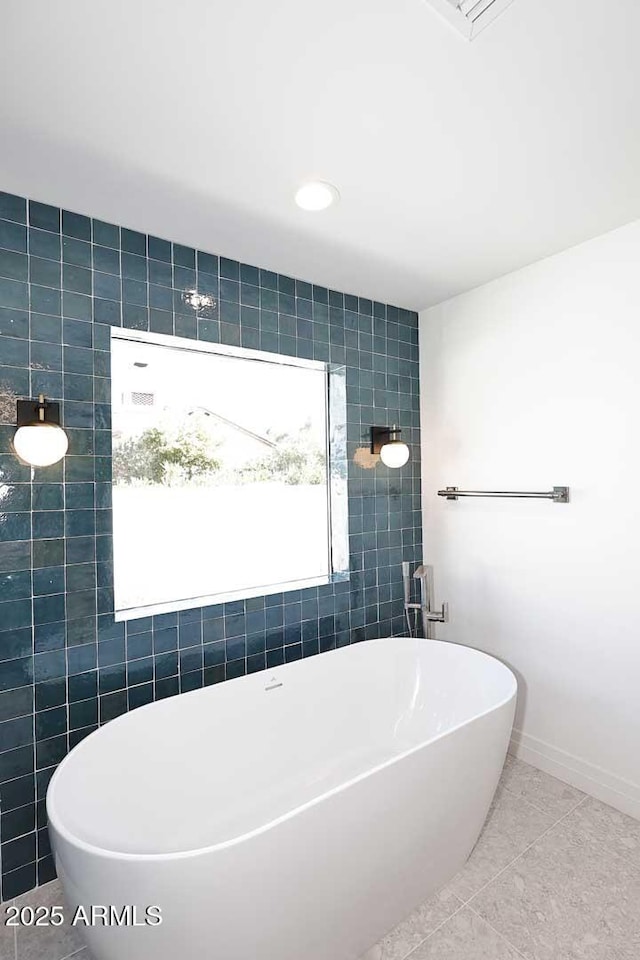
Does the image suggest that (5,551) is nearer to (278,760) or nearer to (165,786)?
(165,786)

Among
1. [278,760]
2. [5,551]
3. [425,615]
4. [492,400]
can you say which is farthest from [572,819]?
[5,551]

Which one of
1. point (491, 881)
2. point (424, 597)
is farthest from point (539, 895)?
point (424, 597)

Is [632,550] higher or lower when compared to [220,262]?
lower

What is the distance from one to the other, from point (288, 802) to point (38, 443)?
5.49 feet

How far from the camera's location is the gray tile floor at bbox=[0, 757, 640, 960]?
1587 millimetres

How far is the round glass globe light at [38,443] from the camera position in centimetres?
173

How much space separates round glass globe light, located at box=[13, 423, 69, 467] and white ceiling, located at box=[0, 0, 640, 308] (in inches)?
34.5

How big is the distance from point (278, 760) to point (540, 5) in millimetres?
2576

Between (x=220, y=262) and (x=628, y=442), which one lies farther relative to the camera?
(x=220, y=262)

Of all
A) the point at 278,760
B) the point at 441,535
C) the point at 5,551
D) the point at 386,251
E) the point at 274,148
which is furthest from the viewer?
the point at 441,535

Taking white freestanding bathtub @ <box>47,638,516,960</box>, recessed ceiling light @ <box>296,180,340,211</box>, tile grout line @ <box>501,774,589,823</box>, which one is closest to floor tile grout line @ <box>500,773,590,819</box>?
tile grout line @ <box>501,774,589,823</box>

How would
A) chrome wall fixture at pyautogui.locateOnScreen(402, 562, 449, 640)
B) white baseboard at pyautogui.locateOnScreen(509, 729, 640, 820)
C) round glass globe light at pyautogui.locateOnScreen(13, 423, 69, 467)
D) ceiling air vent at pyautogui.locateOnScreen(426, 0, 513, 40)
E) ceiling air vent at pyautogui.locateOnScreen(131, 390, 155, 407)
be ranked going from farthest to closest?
chrome wall fixture at pyautogui.locateOnScreen(402, 562, 449, 640) → ceiling air vent at pyautogui.locateOnScreen(131, 390, 155, 407) → white baseboard at pyautogui.locateOnScreen(509, 729, 640, 820) → round glass globe light at pyautogui.locateOnScreen(13, 423, 69, 467) → ceiling air vent at pyautogui.locateOnScreen(426, 0, 513, 40)

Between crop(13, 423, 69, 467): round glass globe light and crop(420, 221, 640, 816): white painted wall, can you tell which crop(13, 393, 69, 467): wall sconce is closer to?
crop(13, 423, 69, 467): round glass globe light

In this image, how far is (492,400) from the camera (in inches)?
108
